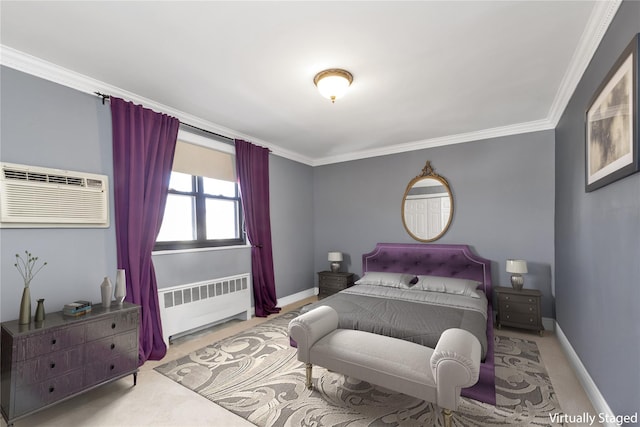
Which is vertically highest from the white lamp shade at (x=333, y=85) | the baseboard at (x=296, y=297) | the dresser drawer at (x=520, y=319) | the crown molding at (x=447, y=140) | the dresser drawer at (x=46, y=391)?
the white lamp shade at (x=333, y=85)

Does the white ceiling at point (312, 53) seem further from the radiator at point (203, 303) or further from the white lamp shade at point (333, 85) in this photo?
the radiator at point (203, 303)

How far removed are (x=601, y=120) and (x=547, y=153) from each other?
2.05m

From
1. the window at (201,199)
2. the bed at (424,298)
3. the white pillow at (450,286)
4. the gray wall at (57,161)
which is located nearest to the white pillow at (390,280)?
the bed at (424,298)

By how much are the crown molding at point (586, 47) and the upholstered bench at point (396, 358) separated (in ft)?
7.16

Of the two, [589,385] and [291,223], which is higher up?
[291,223]

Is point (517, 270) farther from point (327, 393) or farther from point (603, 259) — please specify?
point (327, 393)

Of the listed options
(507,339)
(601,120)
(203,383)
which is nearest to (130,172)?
(203,383)

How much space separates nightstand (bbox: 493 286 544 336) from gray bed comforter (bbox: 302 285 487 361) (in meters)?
0.39

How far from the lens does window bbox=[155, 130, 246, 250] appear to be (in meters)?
3.36

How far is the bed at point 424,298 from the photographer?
2.36 metres

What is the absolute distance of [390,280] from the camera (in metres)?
3.91

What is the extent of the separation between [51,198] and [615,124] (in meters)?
4.01

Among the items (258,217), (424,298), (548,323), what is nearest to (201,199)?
(258,217)

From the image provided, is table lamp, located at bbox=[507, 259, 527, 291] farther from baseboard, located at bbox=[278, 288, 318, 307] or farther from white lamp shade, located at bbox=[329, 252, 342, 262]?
baseboard, located at bbox=[278, 288, 318, 307]
